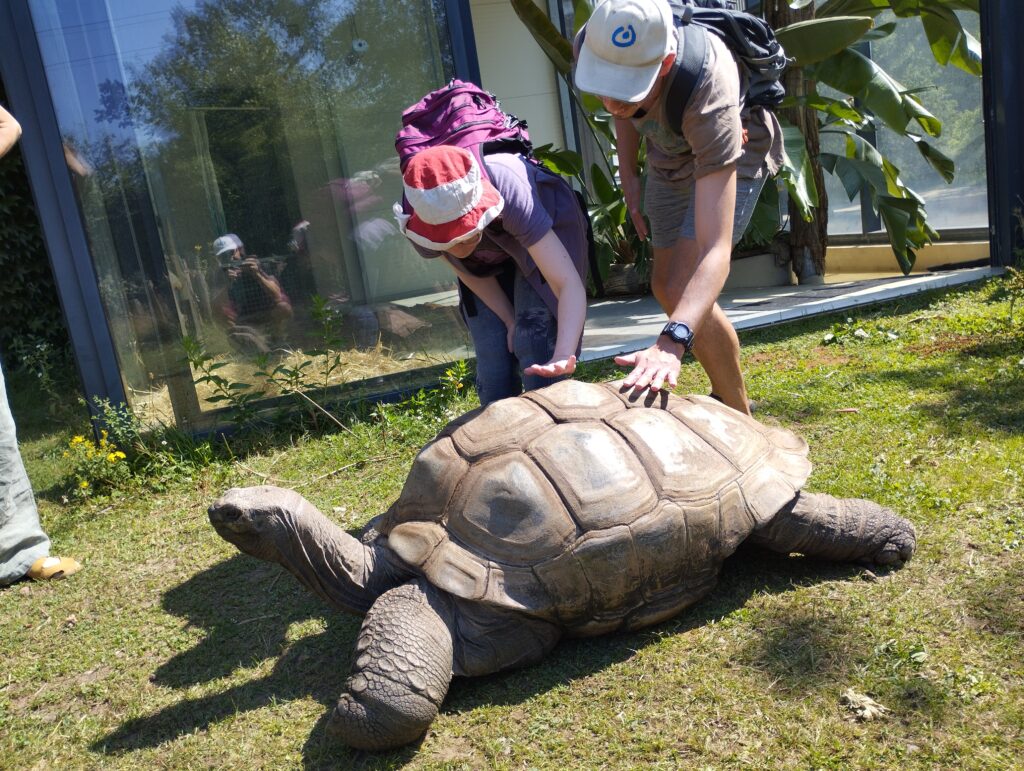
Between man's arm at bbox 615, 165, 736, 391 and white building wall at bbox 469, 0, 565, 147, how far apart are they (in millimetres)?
6417

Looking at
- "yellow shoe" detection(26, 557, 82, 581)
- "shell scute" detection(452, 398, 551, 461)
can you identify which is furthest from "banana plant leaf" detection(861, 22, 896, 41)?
"yellow shoe" detection(26, 557, 82, 581)

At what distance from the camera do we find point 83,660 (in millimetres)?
2967

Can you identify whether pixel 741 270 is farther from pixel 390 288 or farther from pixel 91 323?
pixel 91 323

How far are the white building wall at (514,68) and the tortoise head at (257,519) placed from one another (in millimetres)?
7015

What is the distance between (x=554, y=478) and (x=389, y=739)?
0.82m

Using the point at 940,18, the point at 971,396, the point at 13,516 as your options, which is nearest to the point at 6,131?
the point at 13,516

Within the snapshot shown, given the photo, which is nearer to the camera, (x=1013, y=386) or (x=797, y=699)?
(x=797, y=699)

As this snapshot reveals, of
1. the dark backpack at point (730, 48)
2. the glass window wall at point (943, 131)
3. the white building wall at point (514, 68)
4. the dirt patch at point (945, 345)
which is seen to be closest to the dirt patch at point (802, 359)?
the dirt patch at point (945, 345)

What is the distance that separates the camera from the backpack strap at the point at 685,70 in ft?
8.68

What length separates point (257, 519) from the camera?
2.49 m

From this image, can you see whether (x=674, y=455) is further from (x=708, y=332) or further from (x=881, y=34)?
(x=881, y=34)

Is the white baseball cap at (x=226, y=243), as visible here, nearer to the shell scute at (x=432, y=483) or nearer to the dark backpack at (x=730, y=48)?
the shell scute at (x=432, y=483)

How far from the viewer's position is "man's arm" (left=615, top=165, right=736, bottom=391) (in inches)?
103

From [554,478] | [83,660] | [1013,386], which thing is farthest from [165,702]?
[1013,386]
